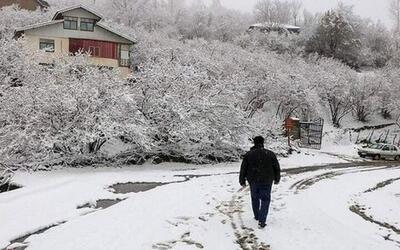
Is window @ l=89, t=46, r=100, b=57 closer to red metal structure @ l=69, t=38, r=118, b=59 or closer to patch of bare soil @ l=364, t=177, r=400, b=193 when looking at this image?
red metal structure @ l=69, t=38, r=118, b=59

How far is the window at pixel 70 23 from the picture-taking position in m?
42.2

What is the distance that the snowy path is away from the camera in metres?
8.55

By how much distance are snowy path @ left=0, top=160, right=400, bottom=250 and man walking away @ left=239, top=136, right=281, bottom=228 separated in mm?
415

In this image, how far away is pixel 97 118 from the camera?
75.5 feet

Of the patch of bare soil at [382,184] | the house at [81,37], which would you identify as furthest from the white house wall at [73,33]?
the patch of bare soil at [382,184]

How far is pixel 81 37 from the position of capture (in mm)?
42688

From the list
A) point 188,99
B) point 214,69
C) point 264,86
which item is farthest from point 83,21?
point 188,99

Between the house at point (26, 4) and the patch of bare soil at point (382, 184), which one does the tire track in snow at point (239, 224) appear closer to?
the patch of bare soil at point (382, 184)

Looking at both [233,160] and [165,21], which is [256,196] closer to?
[233,160]

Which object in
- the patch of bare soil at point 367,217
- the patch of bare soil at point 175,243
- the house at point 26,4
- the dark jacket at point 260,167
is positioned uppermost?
the house at point 26,4

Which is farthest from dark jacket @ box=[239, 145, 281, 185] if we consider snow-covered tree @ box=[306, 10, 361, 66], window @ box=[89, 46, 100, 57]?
snow-covered tree @ box=[306, 10, 361, 66]

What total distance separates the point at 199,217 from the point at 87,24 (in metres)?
35.7

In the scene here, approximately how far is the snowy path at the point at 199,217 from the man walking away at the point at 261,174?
1.36 ft

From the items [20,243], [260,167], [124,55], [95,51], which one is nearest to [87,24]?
[95,51]
